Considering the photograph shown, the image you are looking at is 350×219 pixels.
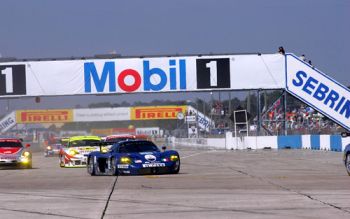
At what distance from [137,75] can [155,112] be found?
8645cm

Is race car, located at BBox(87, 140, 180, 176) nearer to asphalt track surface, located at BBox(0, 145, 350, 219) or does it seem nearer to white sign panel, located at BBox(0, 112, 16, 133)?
asphalt track surface, located at BBox(0, 145, 350, 219)

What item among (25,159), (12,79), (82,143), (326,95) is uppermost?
(12,79)

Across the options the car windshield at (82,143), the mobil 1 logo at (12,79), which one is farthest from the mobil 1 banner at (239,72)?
the car windshield at (82,143)

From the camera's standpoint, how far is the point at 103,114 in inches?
5591

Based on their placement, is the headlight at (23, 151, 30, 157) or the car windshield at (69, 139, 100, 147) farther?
the headlight at (23, 151, 30, 157)

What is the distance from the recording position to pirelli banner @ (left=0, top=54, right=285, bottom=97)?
159ft

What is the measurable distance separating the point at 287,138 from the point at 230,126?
27.1 meters

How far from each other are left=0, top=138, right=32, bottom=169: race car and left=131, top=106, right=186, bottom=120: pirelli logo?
98.7 m

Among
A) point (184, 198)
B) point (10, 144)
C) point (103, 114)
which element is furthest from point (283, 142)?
point (103, 114)

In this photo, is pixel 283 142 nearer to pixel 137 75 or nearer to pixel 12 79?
pixel 137 75

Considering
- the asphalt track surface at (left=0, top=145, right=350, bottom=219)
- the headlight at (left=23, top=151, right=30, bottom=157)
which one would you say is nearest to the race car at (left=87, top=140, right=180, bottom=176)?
the asphalt track surface at (left=0, top=145, right=350, bottom=219)

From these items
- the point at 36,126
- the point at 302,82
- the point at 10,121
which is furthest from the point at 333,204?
the point at 36,126

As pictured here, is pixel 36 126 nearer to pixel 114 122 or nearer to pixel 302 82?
pixel 114 122

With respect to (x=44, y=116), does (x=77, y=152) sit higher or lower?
lower
